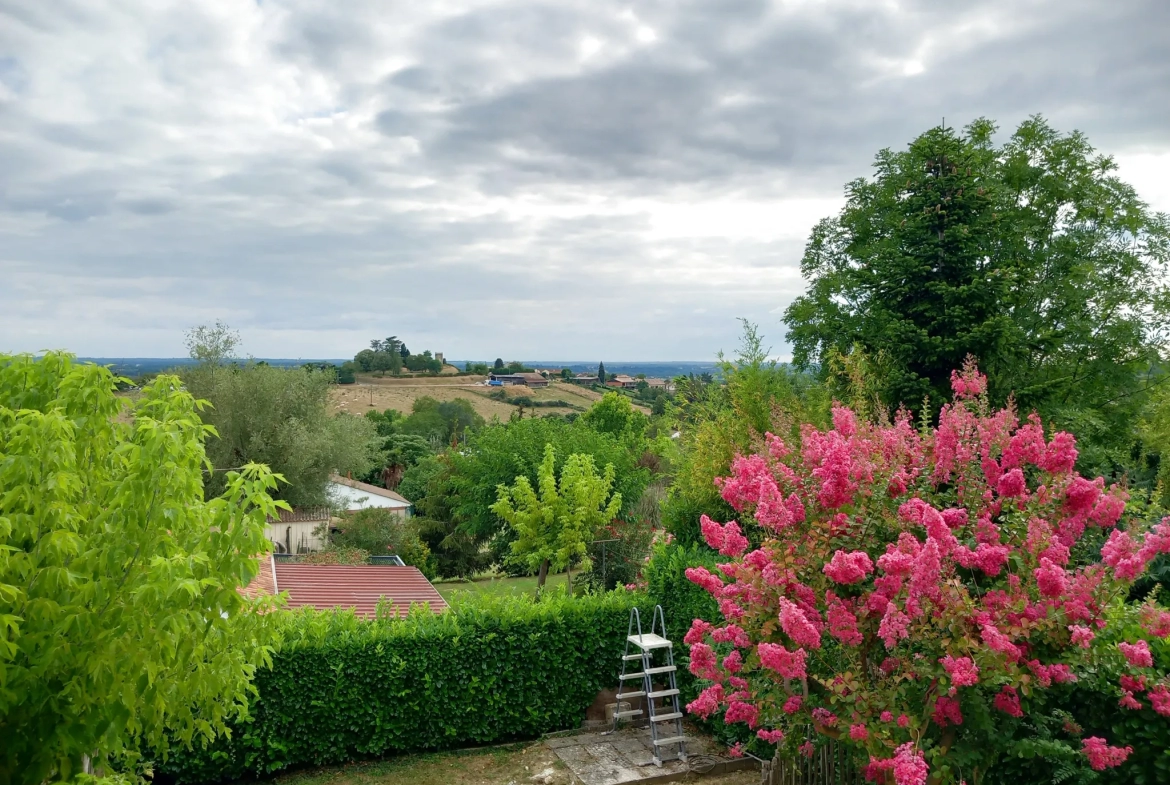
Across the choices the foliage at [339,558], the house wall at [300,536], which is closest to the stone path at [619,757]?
the foliage at [339,558]

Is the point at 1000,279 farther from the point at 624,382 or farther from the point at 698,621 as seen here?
the point at 624,382

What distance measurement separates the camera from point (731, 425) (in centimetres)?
1312

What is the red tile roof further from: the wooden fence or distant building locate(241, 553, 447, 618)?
the wooden fence

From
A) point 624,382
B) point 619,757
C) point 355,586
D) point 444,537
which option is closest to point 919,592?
point 619,757

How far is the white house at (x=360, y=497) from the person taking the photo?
34531mm

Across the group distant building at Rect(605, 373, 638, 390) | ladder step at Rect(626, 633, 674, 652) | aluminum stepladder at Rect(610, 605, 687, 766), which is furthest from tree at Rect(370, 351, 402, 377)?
ladder step at Rect(626, 633, 674, 652)

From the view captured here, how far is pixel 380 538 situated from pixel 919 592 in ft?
83.5

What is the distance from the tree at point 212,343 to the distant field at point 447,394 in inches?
1390

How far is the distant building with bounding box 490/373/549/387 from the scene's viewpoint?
104m

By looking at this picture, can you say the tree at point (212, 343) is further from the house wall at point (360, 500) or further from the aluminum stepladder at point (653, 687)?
the aluminum stepladder at point (653, 687)

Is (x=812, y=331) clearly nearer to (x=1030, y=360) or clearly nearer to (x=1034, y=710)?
(x=1030, y=360)

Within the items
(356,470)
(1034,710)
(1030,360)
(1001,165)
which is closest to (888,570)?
(1034,710)

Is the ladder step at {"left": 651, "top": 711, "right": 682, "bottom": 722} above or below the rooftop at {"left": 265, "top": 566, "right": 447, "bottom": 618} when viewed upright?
above

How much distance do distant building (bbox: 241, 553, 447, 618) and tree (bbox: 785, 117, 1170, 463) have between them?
10349 millimetres
